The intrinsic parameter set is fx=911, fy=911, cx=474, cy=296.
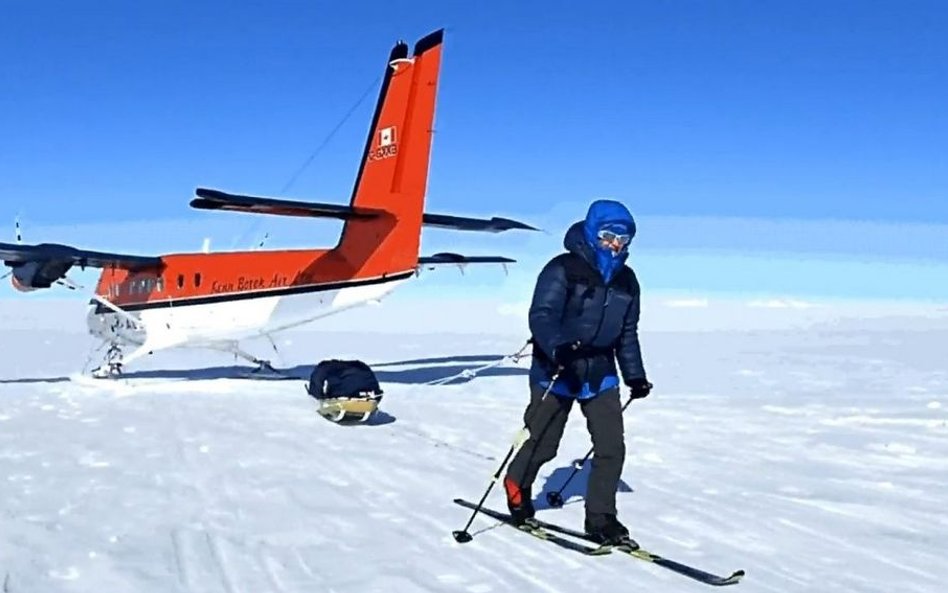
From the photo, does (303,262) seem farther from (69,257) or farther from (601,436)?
(601,436)

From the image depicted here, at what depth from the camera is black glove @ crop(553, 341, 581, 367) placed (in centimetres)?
561

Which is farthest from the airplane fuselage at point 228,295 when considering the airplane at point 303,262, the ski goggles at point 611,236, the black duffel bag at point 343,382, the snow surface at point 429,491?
the ski goggles at point 611,236

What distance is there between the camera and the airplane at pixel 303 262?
16406mm

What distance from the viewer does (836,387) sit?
695 inches

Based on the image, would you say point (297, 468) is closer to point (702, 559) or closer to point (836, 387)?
point (702, 559)

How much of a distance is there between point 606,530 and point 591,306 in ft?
4.69

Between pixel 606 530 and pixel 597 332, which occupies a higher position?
pixel 597 332

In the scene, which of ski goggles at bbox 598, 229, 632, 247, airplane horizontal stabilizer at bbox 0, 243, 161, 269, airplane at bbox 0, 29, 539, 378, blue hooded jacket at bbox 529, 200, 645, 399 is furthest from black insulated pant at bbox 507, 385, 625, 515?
airplane horizontal stabilizer at bbox 0, 243, 161, 269

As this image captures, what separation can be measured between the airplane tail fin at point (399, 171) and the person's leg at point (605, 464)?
35.0ft

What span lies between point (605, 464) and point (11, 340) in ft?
131

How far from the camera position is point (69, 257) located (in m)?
19.3

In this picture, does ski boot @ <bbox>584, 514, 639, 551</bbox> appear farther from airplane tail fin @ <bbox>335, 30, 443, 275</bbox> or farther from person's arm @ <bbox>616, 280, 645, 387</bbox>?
airplane tail fin @ <bbox>335, 30, 443, 275</bbox>

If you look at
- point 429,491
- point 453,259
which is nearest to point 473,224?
point 453,259

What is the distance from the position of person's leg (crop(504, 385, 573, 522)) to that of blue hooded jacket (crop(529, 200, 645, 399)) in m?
0.23
